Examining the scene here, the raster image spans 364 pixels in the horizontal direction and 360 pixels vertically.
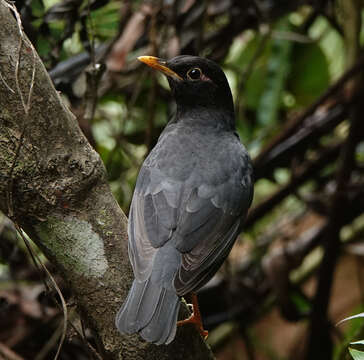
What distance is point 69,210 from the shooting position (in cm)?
275

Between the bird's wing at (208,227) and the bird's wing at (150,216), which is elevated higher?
the bird's wing at (150,216)

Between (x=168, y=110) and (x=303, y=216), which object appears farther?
(x=303, y=216)

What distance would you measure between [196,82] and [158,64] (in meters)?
0.30

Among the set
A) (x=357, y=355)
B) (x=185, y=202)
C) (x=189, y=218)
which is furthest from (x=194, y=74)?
(x=357, y=355)

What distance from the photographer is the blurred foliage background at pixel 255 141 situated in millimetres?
4746

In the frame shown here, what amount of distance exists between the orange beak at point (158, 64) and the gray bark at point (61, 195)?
1.43 meters

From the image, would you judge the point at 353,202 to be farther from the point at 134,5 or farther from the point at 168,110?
the point at 134,5

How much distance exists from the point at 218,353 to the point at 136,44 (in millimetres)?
2818

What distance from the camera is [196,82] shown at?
4.35 metres

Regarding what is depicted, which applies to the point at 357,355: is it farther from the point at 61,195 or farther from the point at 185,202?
the point at 185,202

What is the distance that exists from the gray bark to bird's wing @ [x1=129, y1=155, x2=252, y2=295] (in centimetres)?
23

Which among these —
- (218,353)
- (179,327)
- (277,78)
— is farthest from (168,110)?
(179,327)

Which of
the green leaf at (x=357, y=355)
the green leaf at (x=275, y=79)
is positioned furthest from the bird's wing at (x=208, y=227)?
the green leaf at (x=275, y=79)

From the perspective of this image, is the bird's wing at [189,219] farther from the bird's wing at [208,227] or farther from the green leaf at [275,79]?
the green leaf at [275,79]
